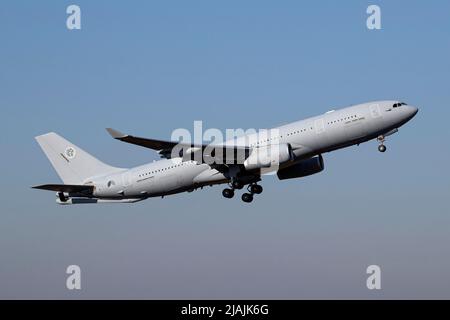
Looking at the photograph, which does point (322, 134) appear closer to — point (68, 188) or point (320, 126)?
point (320, 126)

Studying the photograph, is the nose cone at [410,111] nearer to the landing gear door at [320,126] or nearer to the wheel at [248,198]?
the landing gear door at [320,126]

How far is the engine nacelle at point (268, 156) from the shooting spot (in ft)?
156

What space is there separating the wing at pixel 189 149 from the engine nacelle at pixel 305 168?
6.30 meters

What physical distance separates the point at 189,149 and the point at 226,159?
2.83 metres

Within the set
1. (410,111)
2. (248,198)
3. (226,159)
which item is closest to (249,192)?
(248,198)

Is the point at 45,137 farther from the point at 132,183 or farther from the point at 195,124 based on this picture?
the point at 195,124

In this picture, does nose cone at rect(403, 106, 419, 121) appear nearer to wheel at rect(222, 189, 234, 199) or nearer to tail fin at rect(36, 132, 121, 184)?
wheel at rect(222, 189, 234, 199)

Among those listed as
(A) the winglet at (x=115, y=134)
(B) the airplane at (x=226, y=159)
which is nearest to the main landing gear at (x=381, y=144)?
(B) the airplane at (x=226, y=159)

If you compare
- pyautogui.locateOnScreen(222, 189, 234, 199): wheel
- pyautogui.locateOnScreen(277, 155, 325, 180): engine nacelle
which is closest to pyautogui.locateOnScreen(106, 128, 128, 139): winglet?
pyautogui.locateOnScreen(222, 189, 234, 199): wheel

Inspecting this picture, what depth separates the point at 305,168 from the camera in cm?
5488

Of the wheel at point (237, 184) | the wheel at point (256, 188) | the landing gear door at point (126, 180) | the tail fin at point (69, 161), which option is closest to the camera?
the wheel at point (237, 184)

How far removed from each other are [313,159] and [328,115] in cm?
688
